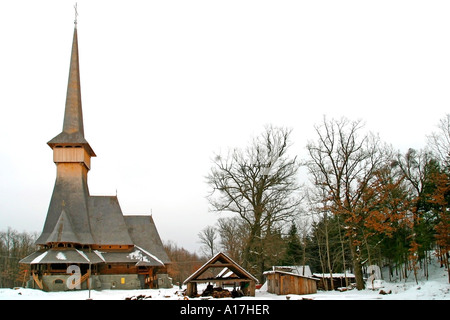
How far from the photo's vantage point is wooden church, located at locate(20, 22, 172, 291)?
132 ft

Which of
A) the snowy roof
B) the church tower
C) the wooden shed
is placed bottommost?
the wooden shed

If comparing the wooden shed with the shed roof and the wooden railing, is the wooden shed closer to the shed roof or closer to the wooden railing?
the shed roof

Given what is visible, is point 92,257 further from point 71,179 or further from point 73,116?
point 73,116

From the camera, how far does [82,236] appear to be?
44.5 meters

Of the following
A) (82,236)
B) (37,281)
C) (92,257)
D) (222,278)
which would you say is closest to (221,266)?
(222,278)

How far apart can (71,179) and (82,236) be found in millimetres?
7032

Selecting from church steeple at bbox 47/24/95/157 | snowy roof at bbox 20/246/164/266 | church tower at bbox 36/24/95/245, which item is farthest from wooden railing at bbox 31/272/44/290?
church steeple at bbox 47/24/95/157

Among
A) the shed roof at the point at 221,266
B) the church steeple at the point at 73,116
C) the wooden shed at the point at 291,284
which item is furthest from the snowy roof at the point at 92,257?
the wooden shed at the point at 291,284

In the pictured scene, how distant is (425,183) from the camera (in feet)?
118

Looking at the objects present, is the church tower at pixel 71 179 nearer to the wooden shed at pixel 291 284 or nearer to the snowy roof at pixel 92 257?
the snowy roof at pixel 92 257

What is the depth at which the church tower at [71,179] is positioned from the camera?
43656mm
